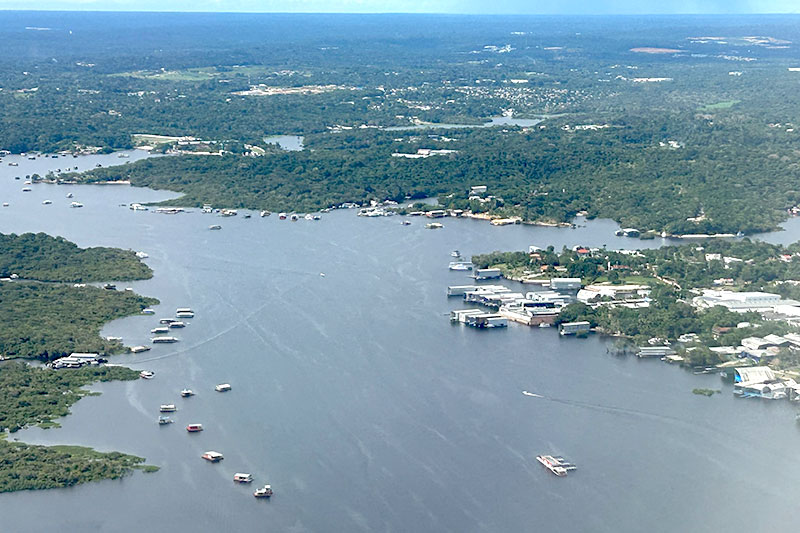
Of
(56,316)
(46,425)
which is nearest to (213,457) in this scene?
(46,425)

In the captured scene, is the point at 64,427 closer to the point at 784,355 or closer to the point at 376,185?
the point at 784,355

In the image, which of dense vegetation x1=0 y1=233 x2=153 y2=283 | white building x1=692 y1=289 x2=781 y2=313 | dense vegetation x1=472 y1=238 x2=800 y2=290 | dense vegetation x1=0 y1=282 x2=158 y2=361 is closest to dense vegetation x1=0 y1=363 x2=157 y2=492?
dense vegetation x1=0 y1=282 x2=158 y2=361

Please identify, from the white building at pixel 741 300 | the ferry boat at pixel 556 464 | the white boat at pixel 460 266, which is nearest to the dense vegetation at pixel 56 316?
the white boat at pixel 460 266

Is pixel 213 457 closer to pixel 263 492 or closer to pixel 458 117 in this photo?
pixel 263 492

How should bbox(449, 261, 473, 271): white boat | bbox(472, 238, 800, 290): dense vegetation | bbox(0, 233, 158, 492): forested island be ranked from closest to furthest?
bbox(0, 233, 158, 492): forested island < bbox(472, 238, 800, 290): dense vegetation < bbox(449, 261, 473, 271): white boat

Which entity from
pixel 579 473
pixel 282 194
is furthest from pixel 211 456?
pixel 282 194

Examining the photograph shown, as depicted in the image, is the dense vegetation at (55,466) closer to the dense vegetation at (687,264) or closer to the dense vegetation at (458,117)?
the dense vegetation at (687,264)

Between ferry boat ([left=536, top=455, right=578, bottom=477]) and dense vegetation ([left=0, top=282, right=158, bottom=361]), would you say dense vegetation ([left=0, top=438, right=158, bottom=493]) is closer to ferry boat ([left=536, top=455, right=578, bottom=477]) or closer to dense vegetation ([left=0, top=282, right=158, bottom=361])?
dense vegetation ([left=0, top=282, right=158, bottom=361])
